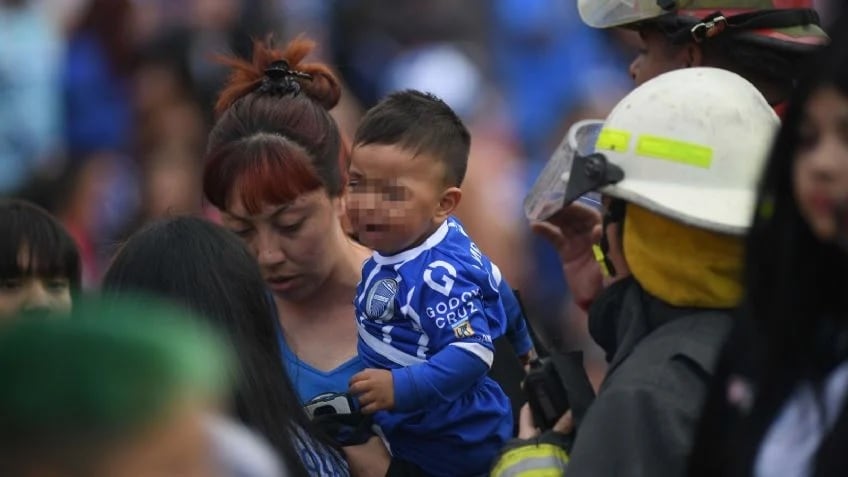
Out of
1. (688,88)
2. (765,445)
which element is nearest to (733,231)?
(688,88)

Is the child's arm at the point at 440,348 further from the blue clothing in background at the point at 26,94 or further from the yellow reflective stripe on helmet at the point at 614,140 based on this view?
the blue clothing in background at the point at 26,94

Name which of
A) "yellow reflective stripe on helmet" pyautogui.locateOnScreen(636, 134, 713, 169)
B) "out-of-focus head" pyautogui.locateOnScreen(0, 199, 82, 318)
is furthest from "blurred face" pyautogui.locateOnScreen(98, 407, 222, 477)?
"out-of-focus head" pyautogui.locateOnScreen(0, 199, 82, 318)

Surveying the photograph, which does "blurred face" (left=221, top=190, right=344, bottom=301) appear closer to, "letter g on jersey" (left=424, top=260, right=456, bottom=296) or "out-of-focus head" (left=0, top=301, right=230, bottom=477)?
"letter g on jersey" (left=424, top=260, right=456, bottom=296)

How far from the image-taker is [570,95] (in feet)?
35.0

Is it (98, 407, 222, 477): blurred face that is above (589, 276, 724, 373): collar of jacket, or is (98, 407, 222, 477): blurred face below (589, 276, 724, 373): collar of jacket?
above

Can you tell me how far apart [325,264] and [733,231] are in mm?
1481

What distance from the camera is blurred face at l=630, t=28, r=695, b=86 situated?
408 centimetres

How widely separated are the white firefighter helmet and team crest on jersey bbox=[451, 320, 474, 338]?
2.31 ft

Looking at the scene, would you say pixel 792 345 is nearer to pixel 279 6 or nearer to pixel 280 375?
pixel 280 375

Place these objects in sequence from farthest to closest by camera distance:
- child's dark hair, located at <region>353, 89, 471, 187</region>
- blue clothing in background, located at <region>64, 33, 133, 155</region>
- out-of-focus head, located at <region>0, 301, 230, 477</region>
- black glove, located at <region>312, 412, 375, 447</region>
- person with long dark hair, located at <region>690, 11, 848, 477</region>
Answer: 1. blue clothing in background, located at <region>64, 33, 133, 155</region>
2. child's dark hair, located at <region>353, 89, 471, 187</region>
3. black glove, located at <region>312, 412, 375, 447</region>
4. person with long dark hair, located at <region>690, 11, 848, 477</region>
5. out-of-focus head, located at <region>0, 301, 230, 477</region>

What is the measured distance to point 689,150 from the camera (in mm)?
3111

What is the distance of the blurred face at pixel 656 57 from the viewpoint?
4080 millimetres

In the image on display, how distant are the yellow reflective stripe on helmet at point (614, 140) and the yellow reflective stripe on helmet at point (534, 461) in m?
0.56

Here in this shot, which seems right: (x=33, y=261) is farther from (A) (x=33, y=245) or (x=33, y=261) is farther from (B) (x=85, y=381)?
(B) (x=85, y=381)
